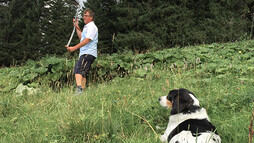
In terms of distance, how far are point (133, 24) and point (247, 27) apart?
33.1ft

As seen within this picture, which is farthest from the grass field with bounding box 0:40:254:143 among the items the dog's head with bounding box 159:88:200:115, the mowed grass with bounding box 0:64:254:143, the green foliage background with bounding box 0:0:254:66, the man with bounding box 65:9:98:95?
the green foliage background with bounding box 0:0:254:66

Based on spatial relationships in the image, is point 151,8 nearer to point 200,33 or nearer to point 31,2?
point 200,33

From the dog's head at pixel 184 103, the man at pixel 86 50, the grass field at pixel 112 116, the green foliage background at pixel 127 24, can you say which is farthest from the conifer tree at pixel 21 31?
the dog's head at pixel 184 103

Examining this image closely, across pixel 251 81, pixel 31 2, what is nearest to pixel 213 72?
pixel 251 81

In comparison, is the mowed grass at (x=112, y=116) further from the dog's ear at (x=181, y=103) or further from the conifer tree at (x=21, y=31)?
the conifer tree at (x=21, y=31)

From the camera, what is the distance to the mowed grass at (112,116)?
221 cm

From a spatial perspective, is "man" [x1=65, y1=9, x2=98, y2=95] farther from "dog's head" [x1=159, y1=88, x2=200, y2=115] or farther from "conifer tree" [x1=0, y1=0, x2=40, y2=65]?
"conifer tree" [x1=0, y1=0, x2=40, y2=65]

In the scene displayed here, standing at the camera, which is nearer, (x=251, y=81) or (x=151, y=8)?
(x=251, y=81)

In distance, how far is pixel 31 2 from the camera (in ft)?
74.6

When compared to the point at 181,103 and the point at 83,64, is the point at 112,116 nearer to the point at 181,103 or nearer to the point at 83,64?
the point at 181,103

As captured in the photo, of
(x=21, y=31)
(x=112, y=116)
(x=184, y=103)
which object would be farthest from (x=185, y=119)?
(x=21, y=31)

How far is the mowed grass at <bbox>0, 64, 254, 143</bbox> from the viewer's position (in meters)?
2.21

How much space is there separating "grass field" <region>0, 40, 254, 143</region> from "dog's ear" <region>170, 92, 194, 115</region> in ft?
1.21

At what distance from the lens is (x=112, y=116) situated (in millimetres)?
2799
